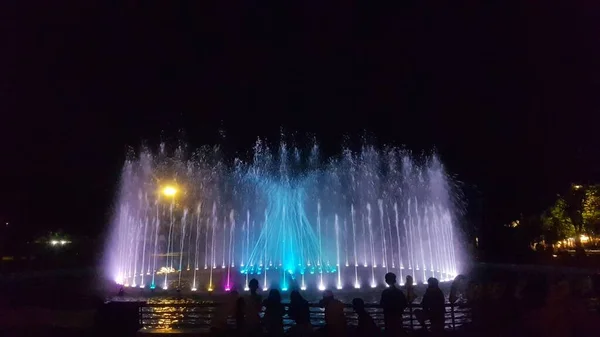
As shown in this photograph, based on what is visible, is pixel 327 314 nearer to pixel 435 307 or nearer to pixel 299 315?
pixel 299 315

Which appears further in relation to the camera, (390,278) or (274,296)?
(274,296)

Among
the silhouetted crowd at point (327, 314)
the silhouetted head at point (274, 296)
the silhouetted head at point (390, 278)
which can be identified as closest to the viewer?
the silhouetted head at point (390, 278)

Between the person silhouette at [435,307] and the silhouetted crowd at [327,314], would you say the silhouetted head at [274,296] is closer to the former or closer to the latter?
the silhouetted crowd at [327,314]

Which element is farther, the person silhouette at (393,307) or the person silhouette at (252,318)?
the person silhouette at (252,318)

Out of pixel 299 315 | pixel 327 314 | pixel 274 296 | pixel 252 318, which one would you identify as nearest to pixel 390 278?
pixel 327 314

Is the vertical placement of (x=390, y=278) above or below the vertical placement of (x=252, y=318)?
above

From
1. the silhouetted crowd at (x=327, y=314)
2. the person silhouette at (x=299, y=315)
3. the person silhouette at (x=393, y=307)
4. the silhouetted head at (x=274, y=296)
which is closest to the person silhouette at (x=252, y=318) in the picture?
the silhouetted crowd at (x=327, y=314)

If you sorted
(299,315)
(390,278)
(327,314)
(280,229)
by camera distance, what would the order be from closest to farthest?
(390,278) < (327,314) < (299,315) < (280,229)

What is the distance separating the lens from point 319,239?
38812 mm

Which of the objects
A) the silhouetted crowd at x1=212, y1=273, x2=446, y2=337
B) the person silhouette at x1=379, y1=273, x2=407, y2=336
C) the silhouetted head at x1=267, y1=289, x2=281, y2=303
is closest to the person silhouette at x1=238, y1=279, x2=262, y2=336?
the silhouetted crowd at x1=212, y1=273, x2=446, y2=337

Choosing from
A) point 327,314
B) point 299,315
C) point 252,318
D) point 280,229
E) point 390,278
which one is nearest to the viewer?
point 390,278

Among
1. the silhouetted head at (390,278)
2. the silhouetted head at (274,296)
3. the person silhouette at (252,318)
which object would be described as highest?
the silhouetted head at (390,278)

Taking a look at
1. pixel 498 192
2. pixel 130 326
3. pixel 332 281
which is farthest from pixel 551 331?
pixel 498 192

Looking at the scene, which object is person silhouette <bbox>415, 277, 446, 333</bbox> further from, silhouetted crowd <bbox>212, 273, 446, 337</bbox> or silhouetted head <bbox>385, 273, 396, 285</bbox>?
silhouetted head <bbox>385, 273, 396, 285</bbox>
